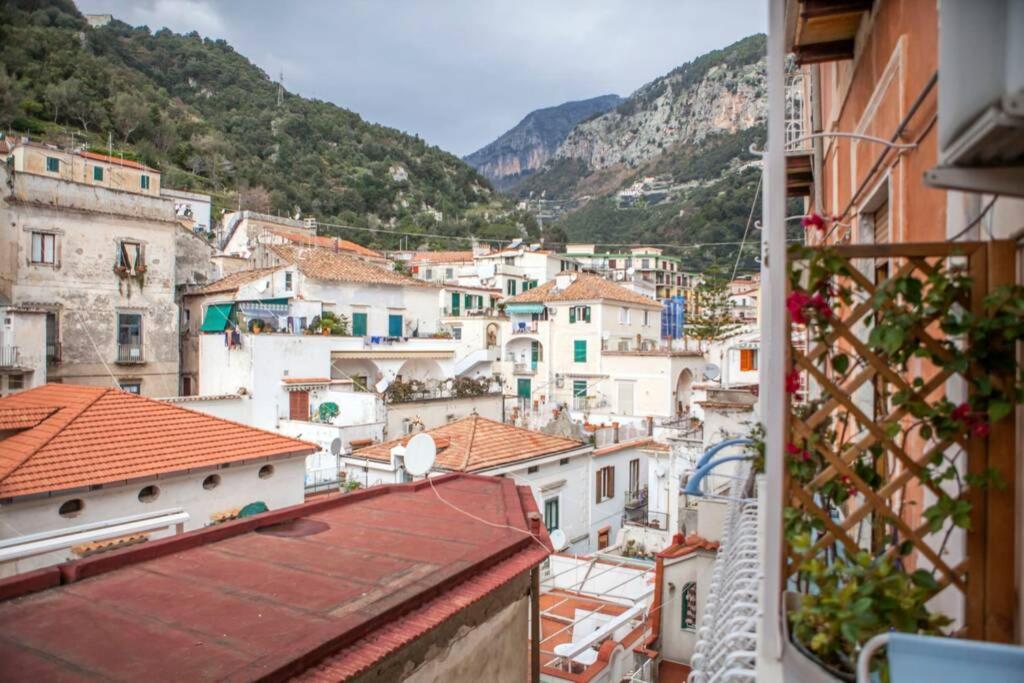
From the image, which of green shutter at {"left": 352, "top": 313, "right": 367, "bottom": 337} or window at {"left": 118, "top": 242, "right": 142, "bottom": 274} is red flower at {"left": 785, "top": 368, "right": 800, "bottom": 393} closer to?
green shutter at {"left": 352, "top": 313, "right": 367, "bottom": 337}

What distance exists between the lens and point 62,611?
5.21 m

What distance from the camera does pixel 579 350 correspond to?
37719 millimetres

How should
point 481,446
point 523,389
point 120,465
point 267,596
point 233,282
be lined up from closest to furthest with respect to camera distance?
point 267,596 < point 120,465 < point 481,446 < point 233,282 < point 523,389

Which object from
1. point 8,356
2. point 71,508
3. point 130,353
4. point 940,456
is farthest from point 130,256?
point 940,456

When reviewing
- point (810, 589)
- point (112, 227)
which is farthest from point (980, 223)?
point (112, 227)

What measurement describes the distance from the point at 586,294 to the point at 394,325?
37.8 ft

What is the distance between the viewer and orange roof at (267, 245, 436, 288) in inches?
1220

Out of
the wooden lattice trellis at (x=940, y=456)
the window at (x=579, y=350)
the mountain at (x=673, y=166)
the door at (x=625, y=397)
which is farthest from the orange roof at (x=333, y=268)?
the mountain at (x=673, y=166)

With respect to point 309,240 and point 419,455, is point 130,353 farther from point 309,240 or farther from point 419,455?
point 419,455

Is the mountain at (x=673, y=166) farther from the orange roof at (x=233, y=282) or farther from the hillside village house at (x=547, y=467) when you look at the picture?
the orange roof at (x=233, y=282)

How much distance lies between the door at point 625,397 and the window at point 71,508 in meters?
27.4

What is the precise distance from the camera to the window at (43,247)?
25.6 metres

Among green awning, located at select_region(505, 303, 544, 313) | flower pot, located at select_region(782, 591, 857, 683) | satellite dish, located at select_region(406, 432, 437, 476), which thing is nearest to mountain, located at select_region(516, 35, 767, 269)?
green awning, located at select_region(505, 303, 544, 313)

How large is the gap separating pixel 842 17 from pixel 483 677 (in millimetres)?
6896
